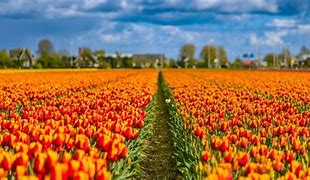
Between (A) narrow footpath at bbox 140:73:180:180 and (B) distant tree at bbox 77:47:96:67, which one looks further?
(B) distant tree at bbox 77:47:96:67

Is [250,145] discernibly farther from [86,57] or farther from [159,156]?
[86,57]

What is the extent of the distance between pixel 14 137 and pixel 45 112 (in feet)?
7.44

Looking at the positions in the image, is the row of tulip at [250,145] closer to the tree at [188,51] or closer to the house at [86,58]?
the house at [86,58]

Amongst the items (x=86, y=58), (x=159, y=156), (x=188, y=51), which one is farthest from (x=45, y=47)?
(x=159, y=156)

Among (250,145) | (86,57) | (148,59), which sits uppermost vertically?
(86,57)

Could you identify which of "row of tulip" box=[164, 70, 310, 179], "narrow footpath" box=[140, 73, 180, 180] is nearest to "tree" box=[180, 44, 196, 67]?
"narrow footpath" box=[140, 73, 180, 180]

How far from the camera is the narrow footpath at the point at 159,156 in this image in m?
7.88

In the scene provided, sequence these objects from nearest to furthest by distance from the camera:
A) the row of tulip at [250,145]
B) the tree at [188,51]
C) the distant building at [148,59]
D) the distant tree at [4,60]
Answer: the row of tulip at [250,145] < the distant tree at [4,60] < the distant building at [148,59] < the tree at [188,51]

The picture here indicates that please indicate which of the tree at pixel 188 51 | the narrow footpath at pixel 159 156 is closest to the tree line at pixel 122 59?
the tree at pixel 188 51

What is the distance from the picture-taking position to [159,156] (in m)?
9.20

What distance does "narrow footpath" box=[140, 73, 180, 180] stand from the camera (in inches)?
310

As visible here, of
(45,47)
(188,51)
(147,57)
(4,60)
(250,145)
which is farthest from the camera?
(147,57)

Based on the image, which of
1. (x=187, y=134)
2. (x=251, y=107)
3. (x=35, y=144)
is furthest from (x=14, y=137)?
(x=251, y=107)

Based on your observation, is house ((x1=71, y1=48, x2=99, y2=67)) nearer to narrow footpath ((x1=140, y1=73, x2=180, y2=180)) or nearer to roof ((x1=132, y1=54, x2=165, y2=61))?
roof ((x1=132, y1=54, x2=165, y2=61))
